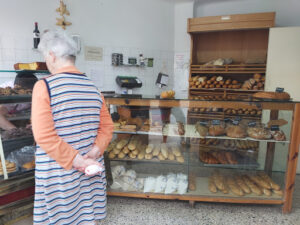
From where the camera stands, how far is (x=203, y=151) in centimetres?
226

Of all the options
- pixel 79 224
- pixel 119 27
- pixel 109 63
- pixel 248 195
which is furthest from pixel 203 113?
pixel 119 27

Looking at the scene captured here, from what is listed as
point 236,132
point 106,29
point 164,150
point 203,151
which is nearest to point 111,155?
point 164,150

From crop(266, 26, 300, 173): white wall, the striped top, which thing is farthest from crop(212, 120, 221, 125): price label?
crop(266, 26, 300, 173): white wall

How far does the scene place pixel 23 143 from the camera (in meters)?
1.73

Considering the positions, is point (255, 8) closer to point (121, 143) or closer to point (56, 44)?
point (121, 143)

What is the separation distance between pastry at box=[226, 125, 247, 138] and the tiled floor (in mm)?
705

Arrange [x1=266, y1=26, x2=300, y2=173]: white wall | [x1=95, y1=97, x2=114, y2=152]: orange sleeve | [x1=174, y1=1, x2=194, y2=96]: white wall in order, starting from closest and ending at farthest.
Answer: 1. [x1=95, y1=97, x2=114, y2=152]: orange sleeve
2. [x1=266, y1=26, x2=300, y2=173]: white wall
3. [x1=174, y1=1, x2=194, y2=96]: white wall

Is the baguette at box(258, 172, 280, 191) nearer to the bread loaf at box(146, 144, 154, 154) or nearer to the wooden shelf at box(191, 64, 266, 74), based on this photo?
the bread loaf at box(146, 144, 154, 154)

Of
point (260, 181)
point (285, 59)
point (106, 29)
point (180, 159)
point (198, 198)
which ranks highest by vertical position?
point (106, 29)

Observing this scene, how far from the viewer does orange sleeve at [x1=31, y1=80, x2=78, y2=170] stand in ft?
3.33

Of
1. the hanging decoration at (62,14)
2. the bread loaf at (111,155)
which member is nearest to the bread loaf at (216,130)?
the bread loaf at (111,155)

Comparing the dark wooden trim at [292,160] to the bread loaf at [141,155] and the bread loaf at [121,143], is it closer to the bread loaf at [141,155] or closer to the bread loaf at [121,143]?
the bread loaf at [141,155]

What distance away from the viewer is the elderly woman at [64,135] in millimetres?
1040

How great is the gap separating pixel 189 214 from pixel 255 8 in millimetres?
3335
